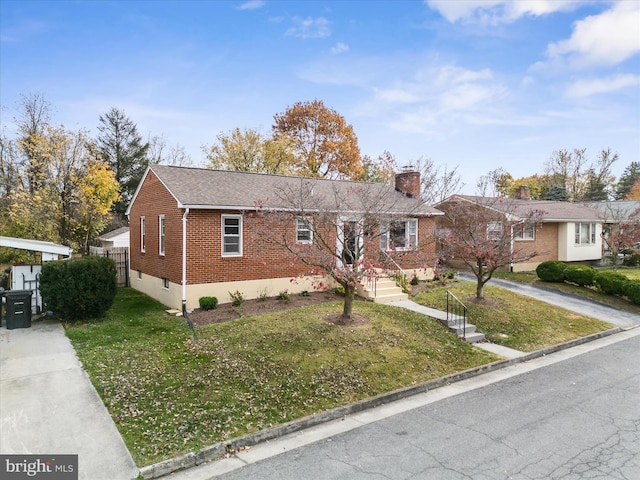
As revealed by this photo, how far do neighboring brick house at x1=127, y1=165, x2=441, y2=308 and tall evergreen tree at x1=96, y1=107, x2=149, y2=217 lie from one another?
2566cm

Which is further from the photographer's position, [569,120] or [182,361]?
[569,120]

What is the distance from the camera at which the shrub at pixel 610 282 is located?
1697cm

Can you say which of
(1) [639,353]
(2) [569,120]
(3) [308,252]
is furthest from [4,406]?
(2) [569,120]

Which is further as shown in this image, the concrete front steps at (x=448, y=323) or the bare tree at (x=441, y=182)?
the bare tree at (x=441, y=182)

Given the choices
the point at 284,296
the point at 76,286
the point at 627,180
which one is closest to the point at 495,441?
the point at 284,296

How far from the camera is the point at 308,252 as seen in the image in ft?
34.0

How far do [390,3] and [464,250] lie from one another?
29.6 feet

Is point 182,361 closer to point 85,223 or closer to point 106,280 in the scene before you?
point 106,280

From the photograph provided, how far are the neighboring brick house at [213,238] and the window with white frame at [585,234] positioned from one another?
14.9 m

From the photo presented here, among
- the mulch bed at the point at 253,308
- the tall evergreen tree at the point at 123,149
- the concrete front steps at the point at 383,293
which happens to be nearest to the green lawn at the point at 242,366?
the mulch bed at the point at 253,308

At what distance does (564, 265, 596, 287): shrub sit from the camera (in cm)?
1808

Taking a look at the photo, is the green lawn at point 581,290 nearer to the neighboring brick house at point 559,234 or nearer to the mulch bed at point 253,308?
the neighboring brick house at point 559,234

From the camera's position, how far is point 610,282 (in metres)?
17.2

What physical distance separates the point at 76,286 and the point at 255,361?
6229 mm
